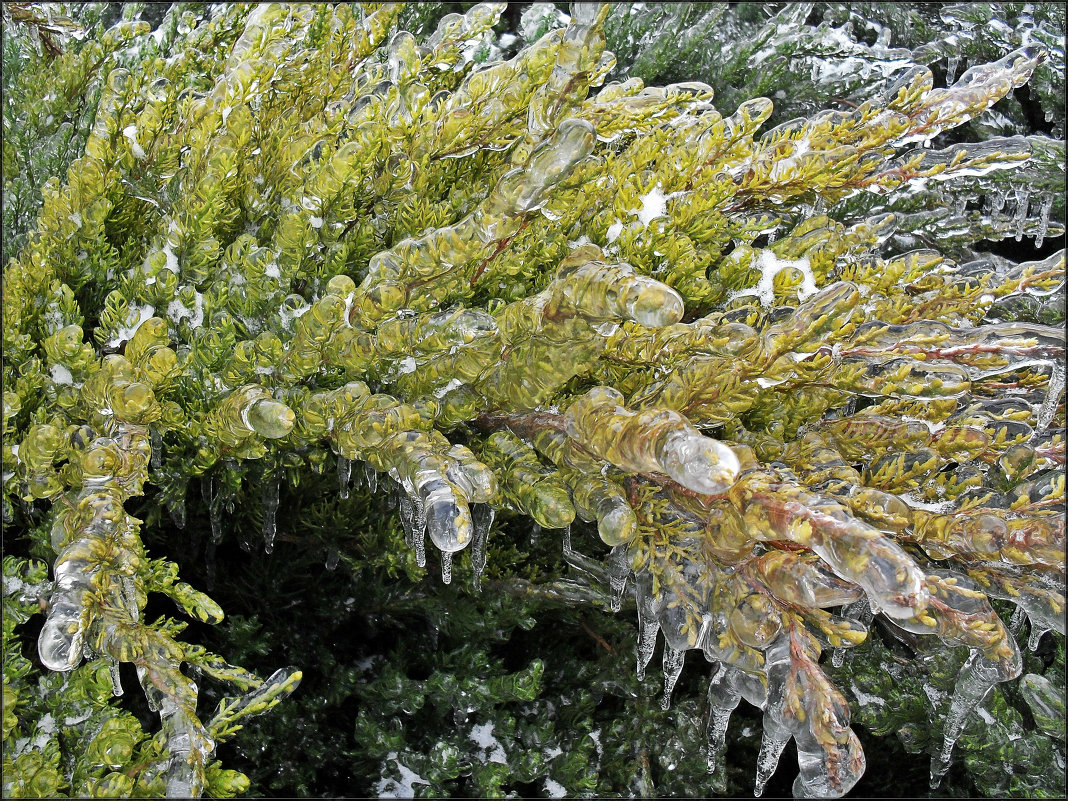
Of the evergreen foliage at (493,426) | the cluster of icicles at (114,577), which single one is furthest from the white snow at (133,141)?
the cluster of icicles at (114,577)

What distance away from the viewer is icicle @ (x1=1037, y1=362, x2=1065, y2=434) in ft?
3.06

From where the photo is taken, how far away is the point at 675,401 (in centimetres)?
84

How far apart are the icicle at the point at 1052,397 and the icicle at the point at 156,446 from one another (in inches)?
40.1

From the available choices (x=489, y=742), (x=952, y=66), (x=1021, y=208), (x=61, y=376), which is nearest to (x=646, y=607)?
(x=489, y=742)

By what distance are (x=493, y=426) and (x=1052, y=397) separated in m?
0.64

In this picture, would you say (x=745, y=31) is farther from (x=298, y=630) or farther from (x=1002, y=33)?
(x=298, y=630)

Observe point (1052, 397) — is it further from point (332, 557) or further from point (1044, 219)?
point (332, 557)

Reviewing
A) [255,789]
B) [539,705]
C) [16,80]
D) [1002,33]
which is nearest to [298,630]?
[255,789]

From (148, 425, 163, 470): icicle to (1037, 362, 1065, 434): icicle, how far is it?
102 centimetres

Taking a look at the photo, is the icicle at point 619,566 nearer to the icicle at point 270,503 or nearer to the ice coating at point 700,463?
the ice coating at point 700,463

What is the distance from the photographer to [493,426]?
3.28 feet

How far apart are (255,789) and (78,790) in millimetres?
387

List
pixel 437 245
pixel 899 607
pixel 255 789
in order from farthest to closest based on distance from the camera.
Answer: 1. pixel 255 789
2. pixel 437 245
3. pixel 899 607

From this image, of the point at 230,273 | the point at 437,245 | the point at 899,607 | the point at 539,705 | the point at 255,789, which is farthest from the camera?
the point at 539,705
